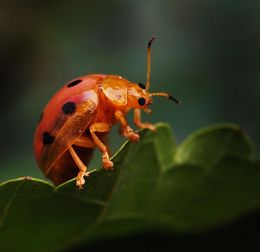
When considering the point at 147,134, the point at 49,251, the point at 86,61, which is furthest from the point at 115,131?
the point at 147,134

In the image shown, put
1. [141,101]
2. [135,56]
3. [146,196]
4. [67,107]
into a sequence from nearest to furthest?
[146,196], [67,107], [141,101], [135,56]

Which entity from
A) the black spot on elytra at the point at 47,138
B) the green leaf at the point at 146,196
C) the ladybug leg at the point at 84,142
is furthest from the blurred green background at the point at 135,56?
the green leaf at the point at 146,196

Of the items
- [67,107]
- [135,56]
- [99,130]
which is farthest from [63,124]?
[135,56]

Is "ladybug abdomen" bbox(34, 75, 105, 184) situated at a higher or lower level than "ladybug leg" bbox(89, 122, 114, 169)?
higher

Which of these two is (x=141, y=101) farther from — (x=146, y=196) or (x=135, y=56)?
(x=135, y=56)

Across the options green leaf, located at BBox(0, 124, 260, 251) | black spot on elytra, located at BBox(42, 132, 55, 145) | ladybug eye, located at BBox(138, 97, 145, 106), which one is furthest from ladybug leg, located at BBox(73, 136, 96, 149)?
green leaf, located at BBox(0, 124, 260, 251)

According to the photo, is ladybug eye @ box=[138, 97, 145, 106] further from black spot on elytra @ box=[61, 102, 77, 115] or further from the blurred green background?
the blurred green background

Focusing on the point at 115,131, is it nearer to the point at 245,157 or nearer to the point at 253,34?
the point at 253,34
